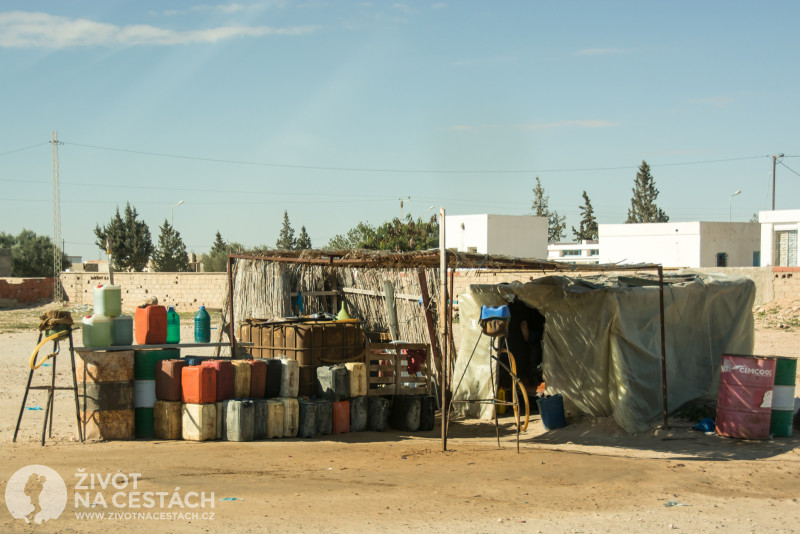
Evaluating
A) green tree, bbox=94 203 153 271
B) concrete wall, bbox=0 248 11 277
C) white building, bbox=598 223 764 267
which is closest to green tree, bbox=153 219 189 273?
green tree, bbox=94 203 153 271

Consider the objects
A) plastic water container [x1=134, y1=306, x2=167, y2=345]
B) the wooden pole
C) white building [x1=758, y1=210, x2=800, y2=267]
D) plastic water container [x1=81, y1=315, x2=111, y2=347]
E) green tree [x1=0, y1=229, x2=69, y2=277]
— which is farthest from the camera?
green tree [x1=0, y1=229, x2=69, y2=277]

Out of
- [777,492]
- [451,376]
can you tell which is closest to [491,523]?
[777,492]

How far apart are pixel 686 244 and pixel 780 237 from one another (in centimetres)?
651

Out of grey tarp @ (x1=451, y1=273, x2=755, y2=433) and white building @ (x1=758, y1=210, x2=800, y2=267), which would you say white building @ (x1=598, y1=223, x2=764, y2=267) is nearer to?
white building @ (x1=758, y1=210, x2=800, y2=267)

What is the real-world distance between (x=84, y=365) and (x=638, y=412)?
311 inches

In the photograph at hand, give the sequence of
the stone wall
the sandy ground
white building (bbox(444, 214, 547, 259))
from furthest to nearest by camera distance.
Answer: white building (bbox(444, 214, 547, 259)) < the stone wall < the sandy ground

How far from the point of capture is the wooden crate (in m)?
12.1

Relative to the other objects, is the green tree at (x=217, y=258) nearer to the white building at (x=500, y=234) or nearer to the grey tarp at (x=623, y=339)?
the white building at (x=500, y=234)

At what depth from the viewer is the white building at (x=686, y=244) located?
45438 mm

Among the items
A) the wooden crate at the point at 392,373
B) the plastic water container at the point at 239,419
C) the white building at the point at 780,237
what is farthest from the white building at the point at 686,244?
the plastic water container at the point at 239,419

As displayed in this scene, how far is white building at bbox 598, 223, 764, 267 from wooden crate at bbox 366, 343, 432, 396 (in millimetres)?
35220

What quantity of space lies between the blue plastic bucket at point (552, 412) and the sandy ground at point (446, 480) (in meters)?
0.18

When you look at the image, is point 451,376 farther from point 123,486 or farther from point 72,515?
point 72,515

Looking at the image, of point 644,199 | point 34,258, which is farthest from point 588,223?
point 34,258
